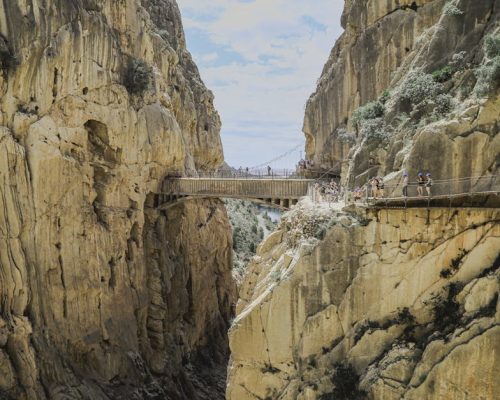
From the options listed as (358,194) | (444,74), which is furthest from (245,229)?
(444,74)

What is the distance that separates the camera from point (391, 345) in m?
16.2

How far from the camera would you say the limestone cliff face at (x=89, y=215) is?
2544 centimetres

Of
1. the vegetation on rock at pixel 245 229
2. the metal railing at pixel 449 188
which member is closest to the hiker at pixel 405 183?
the metal railing at pixel 449 188

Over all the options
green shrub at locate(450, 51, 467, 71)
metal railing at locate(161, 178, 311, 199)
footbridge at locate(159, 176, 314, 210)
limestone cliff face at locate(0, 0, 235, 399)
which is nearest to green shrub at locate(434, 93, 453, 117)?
green shrub at locate(450, 51, 467, 71)

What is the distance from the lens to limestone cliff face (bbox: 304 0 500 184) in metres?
16.0

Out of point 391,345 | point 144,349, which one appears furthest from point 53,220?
point 391,345

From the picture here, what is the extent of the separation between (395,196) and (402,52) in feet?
31.1

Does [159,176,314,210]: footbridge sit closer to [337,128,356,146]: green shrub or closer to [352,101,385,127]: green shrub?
[337,128,356,146]: green shrub

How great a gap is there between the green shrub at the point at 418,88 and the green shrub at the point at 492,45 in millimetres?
1935

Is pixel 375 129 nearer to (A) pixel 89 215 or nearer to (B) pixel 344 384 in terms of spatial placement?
(B) pixel 344 384

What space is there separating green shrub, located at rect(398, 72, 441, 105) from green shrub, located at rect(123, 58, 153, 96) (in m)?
17.6

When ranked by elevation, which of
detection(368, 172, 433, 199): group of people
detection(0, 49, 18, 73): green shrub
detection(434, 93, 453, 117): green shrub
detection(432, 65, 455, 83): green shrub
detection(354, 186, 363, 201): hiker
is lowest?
detection(354, 186, 363, 201): hiker

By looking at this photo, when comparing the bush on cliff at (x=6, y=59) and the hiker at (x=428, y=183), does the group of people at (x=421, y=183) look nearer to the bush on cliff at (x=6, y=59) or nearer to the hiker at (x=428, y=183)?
the hiker at (x=428, y=183)

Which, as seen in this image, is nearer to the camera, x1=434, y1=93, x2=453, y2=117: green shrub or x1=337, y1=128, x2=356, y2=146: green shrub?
x1=434, y1=93, x2=453, y2=117: green shrub
